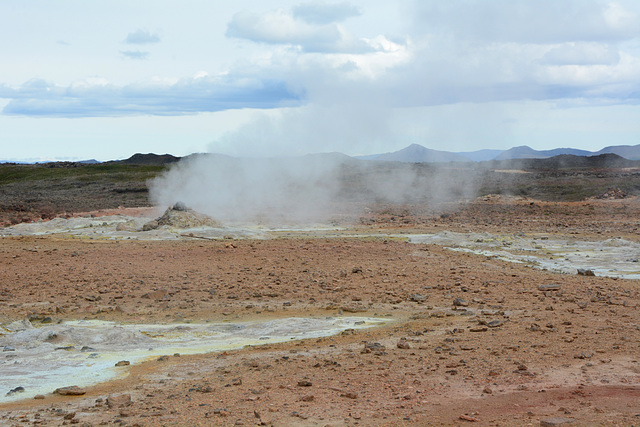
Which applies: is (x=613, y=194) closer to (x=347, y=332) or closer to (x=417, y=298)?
(x=417, y=298)

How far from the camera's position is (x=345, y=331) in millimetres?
11797

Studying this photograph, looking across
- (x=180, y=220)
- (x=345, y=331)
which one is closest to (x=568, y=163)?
(x=180, y=220)

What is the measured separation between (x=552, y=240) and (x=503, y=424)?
1969 centimetres

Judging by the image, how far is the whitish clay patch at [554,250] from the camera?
19141mm

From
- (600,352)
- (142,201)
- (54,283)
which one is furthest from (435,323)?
(142,201)

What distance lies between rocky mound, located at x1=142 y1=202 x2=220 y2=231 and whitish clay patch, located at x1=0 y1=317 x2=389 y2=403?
1457cm

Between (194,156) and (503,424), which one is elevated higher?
(194,156)

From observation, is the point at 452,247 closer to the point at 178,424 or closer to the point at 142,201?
the point at 178,424

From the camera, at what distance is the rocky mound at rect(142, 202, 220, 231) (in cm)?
2762

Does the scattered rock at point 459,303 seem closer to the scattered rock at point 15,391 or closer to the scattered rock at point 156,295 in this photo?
the scattered rock at point 156,295

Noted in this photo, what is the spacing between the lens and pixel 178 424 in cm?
724

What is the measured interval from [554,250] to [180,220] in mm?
14870

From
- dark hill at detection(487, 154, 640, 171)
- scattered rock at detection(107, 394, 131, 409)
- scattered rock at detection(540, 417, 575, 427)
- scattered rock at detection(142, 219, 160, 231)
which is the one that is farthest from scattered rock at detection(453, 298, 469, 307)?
dark hill at detection(487, 154, 640, 171)

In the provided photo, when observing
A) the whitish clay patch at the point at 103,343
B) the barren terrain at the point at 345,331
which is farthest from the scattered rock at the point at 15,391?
the barren terrain at the point at 345,331
